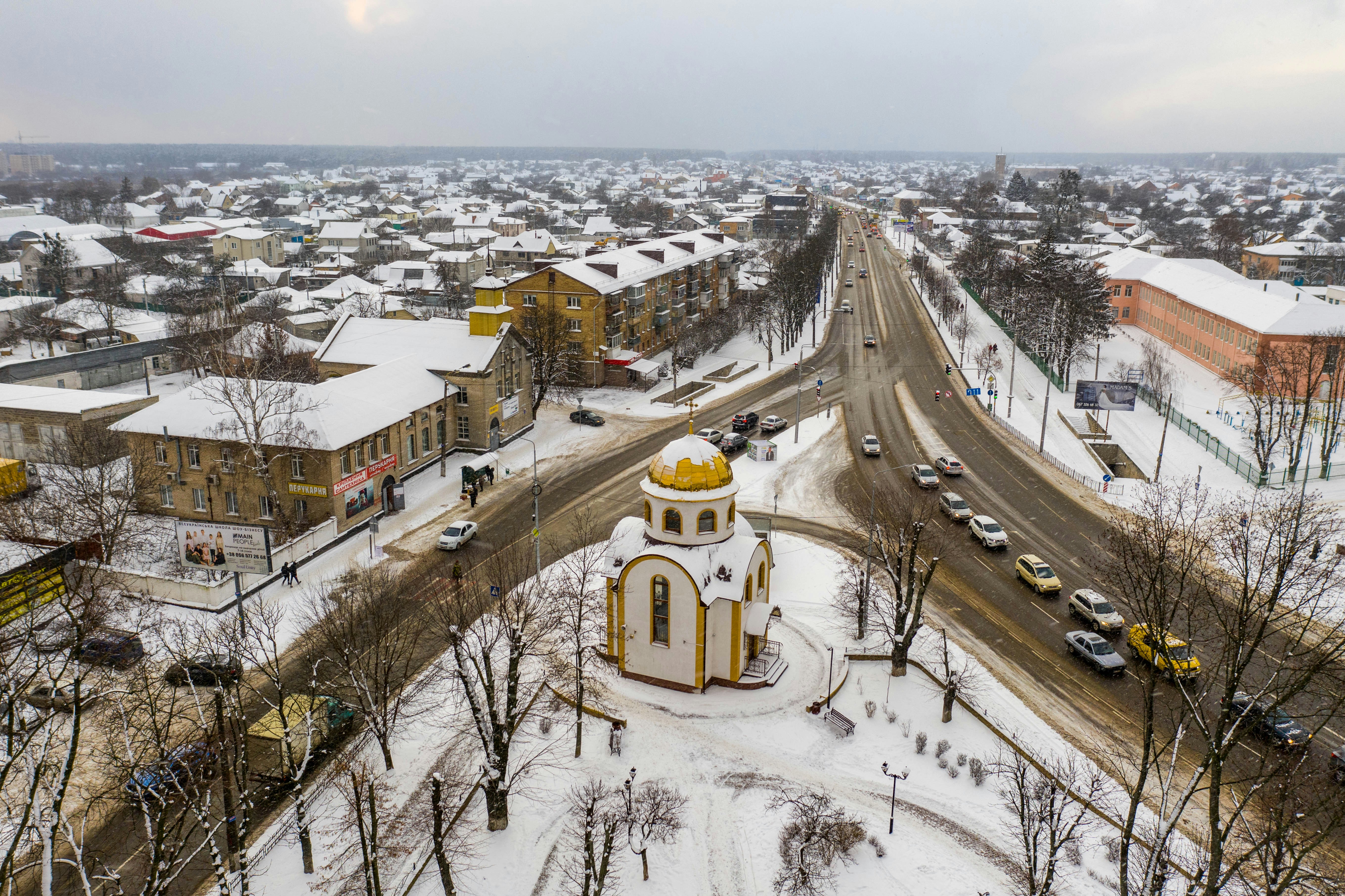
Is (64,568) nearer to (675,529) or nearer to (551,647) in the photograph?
(551,647)

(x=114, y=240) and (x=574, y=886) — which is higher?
(x=114, y=240)

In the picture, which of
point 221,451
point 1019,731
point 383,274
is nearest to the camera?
point 1019,731

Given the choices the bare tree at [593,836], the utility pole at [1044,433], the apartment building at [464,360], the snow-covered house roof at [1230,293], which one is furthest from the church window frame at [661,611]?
the snow-covered house roof at [1230,293]

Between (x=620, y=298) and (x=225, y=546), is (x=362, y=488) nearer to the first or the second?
(x=225, y=546)

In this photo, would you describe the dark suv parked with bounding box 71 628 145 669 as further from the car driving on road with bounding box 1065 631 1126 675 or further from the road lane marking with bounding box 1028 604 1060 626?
the road lane marking with bounding box 1028 604 1060 626

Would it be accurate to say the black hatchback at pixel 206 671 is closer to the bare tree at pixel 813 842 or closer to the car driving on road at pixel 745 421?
the bare tree at pixel 813 842

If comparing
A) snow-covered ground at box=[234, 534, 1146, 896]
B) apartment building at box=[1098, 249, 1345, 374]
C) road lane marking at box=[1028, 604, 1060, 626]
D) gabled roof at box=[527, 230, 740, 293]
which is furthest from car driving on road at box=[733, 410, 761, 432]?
apartment building at box=[1098, 249, 1345, 374]

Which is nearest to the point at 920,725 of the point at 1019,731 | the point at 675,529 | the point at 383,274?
the point at 1019,731
